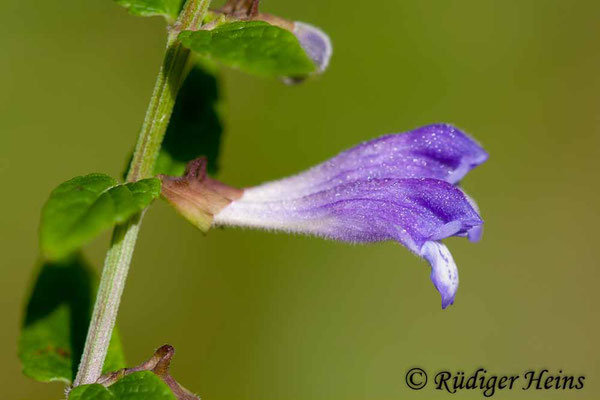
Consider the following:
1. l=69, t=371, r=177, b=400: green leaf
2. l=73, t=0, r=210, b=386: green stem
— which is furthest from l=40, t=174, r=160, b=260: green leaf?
l=69, t=371, r=177, b=400: green leaf

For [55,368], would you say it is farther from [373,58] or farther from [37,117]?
[373,58]

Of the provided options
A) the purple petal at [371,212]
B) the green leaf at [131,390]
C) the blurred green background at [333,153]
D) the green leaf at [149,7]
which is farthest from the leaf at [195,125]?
the blurred green background at [333,153]

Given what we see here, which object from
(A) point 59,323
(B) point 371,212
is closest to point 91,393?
(A) point 59,323

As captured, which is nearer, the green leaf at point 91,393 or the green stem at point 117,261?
the green leaf at point 91,393

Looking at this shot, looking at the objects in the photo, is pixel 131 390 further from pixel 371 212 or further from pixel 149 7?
pixel 149 7

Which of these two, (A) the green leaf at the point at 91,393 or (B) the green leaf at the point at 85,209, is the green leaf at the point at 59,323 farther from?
(B) the green leaf at the point at 85,209

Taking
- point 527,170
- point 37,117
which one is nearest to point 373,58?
point 527,170

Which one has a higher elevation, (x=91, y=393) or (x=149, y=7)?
(x=149, y=7)
